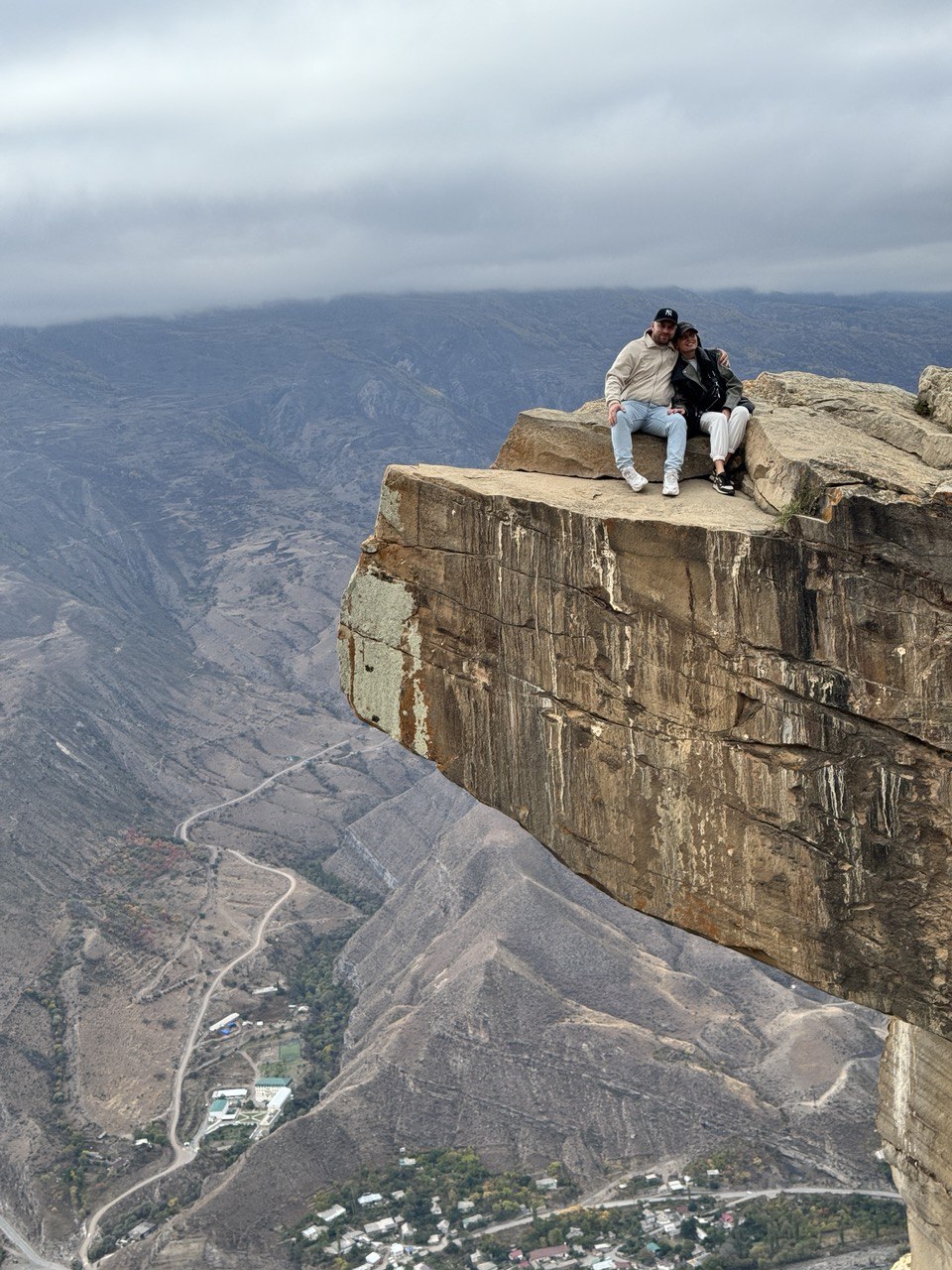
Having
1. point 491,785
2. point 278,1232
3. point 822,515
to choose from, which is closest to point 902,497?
point 822,515

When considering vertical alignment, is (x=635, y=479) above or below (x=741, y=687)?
above

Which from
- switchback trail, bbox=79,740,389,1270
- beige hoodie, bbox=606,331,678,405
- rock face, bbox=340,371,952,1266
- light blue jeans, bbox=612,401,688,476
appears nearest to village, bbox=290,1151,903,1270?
switchback trail, bbox=79,740,389,1270

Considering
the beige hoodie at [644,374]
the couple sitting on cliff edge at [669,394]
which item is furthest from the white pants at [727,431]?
the beige hoodie at [644,374]

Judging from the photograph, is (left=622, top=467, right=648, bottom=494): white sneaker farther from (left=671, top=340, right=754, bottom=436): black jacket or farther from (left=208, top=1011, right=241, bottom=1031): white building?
(left=208, top=1011, right=241, bottom=1031): white building

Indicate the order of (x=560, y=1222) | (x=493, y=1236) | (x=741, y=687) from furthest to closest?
(x=560, y=1222), (x=493, y=1236), (x=741, y=687)

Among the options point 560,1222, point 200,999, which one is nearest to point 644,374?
point 560,1222

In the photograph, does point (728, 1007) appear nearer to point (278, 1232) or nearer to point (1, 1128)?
point (278, 1232)

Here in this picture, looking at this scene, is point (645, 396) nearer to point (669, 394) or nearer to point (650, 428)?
point (669, 394)
